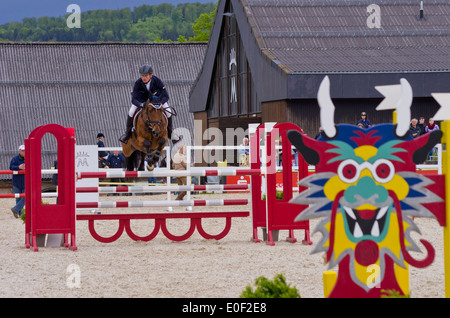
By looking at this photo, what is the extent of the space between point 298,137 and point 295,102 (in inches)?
854

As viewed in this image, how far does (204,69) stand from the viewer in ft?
121

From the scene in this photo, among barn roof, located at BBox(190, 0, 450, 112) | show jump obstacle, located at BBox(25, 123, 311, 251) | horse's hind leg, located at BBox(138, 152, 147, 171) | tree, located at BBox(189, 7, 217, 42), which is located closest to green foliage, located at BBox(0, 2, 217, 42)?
tree, located at BBox(189, 7, 217, 42)

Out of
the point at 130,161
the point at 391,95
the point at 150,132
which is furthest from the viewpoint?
the point at 130,161

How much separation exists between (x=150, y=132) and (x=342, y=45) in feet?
56.2

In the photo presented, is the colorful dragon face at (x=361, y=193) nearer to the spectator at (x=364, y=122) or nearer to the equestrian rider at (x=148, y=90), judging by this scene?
the equestrian rider at (x=148, y=90)

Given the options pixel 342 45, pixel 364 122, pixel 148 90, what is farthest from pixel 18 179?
pixel 342 45

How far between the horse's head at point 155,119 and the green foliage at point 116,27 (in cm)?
10593

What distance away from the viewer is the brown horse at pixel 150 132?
43.6ft

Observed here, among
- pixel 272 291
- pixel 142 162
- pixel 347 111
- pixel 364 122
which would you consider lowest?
pixel 272 291

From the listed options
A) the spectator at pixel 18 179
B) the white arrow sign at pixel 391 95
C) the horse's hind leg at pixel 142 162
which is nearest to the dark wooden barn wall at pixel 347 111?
the spectator at pixel 18 179

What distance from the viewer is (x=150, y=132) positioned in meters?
13.5
